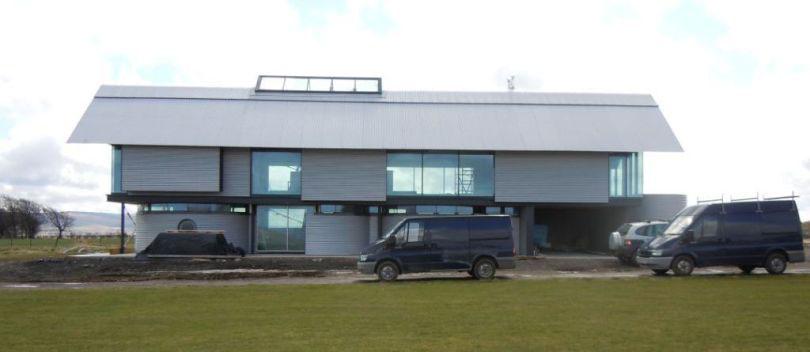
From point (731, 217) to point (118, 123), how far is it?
89.6 feet

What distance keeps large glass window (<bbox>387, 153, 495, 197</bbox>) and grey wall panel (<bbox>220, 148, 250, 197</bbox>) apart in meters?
6.56

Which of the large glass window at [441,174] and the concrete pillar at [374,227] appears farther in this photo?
the large glass window at [441,174]

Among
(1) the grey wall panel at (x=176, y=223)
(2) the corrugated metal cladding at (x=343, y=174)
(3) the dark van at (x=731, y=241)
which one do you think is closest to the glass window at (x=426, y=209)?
(2) the corrugated metal cladding at (x=343, y=174)

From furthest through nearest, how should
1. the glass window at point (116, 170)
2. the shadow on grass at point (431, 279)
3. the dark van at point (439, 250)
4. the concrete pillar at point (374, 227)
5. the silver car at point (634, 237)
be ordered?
the glass window at point (116, 170) < the concrete pillar at point (374, 227) < the silver car at point (634, 237) < the dark van at point (439, 250) < the shadow on grass at point (431, 279)

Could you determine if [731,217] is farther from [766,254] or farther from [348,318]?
[348,318]

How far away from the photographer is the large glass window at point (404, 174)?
3903 centimetres

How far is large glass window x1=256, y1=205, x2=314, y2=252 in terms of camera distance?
128 feet

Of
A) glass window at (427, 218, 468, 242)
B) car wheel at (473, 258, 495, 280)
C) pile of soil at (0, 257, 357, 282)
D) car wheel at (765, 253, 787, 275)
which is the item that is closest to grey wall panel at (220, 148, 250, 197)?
pile of soil at (0, 257, 357, 282)

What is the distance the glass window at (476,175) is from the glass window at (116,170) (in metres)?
15.7

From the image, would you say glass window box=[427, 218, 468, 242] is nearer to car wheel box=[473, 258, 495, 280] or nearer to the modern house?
car wheel box=[473, 258, 495, 280]

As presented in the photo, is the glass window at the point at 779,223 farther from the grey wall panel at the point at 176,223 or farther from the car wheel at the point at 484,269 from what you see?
the grey wall panel at the point at 176,223

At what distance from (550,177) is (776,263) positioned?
16524 millimetres

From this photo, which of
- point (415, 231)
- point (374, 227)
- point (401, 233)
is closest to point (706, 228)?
point (415, 231)

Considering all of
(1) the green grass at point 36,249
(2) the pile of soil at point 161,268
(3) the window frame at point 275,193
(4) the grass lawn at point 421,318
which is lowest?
(1) the green grass at point 36,249
